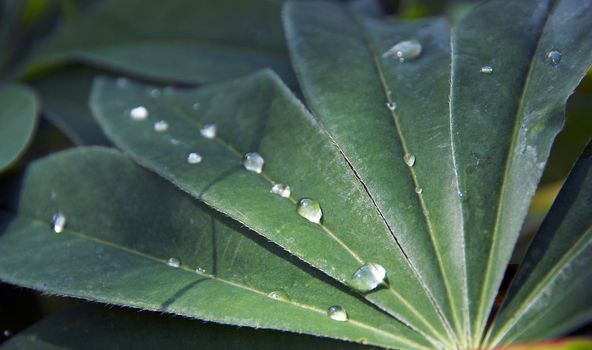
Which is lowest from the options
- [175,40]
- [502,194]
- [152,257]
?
[152,257]

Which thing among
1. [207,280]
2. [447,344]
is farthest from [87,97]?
[447,344]

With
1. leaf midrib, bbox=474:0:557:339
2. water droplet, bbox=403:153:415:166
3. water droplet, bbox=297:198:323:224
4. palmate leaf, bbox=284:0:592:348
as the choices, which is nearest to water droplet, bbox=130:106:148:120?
palmate leaf, bbox=284:0:592:348

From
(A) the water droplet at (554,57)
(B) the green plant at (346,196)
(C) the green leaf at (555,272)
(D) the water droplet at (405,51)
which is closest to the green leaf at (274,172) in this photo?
(B) the green plant at (346,196)

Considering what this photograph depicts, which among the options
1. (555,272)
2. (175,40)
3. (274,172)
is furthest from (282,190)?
(175,40)

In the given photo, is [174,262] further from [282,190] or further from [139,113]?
[139,113]

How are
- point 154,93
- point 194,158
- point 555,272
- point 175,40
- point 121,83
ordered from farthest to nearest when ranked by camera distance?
point 175,40 → point 121,83 → point 154,93 → point 194,158 → point 555,272

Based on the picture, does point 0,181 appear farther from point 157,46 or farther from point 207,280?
point 207,280

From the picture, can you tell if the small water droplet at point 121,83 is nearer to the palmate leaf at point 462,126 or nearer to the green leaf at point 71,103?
the green leaf at point 71,103
